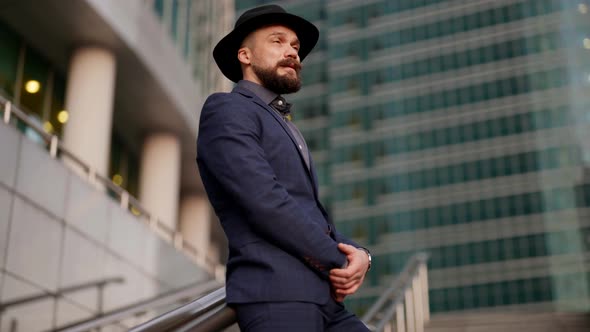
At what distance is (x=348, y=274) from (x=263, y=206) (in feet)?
1.17

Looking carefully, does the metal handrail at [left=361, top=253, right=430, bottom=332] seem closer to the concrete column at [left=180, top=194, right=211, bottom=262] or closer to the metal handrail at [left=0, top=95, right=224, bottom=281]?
the metal handrail at [left=0, top=95, right=224, bottom=281]

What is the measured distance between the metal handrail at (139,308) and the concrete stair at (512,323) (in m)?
2.83

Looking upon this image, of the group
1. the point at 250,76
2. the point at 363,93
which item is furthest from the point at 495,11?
the point at 250,76

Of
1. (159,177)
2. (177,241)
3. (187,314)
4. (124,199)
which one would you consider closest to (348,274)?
(187,314)

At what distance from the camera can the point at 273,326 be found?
9.16 feet

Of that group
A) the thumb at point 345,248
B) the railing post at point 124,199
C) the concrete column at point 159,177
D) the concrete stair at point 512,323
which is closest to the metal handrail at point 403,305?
the concrete stair at point 512,323

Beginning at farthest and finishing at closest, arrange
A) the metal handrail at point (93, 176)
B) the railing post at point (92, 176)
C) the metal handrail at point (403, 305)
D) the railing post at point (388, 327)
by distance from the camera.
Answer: the railing post at point (92, 176)
the metal handrail at point (93, 176)
the metal handrail at point (403, 305)
the railing post at point (388, 327)

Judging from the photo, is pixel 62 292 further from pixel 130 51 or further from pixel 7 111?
pixel 130 51

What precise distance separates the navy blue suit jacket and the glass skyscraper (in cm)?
6221

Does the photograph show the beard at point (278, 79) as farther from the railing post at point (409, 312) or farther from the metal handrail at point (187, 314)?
the railing post at point (409, 312)

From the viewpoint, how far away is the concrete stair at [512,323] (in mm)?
8555

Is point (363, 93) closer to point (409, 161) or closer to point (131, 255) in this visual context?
point (409, 161)

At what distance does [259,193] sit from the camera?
2.92 metres

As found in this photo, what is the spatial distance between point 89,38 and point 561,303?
170ft
